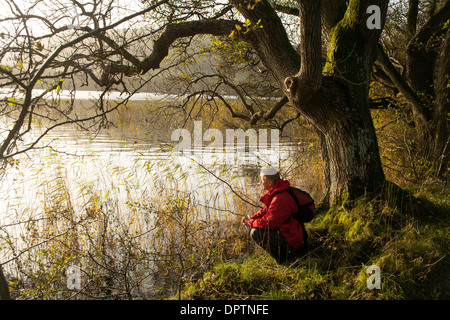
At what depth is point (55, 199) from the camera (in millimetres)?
6258

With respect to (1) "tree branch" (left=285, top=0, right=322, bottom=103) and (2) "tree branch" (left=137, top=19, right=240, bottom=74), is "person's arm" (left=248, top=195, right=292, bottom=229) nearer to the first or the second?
(1) "tree branch" (left=285, top=0, right=322, bottom=103)

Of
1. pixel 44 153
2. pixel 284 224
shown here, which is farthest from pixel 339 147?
pixel 44 153

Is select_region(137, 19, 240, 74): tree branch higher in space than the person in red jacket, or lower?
higher

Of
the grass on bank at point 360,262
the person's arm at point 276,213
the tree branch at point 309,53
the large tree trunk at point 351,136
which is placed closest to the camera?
the grass on bank at point 360,262

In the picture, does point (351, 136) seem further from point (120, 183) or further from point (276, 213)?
point (120, 183)

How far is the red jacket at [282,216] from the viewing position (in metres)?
3.51

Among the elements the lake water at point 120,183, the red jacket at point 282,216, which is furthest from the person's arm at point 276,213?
the lake water at point 120,183

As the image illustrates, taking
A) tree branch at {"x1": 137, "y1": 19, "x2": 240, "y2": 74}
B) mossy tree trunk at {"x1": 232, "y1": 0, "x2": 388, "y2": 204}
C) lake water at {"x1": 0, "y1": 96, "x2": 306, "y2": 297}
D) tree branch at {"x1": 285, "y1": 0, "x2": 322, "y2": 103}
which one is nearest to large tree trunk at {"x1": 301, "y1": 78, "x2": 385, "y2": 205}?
mossy tree trunk at {"x1": 232, "y1": 0, "x2": 388, "y2": 204}

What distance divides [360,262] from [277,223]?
3.22 feet

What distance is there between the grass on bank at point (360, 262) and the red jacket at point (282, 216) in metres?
0.31

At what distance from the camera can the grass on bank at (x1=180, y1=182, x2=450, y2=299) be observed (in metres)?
3.03

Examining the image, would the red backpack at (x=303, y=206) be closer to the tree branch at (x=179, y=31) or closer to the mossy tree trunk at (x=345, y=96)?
the mossy tree trunk at (x=345, y=96)

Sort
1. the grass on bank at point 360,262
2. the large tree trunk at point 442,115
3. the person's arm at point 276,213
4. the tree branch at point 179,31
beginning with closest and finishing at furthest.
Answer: the grass on bank at point 360,262, the person's arm at point 276,213, the tree branch at point 179,31, the large tree trunk at point 442,115
